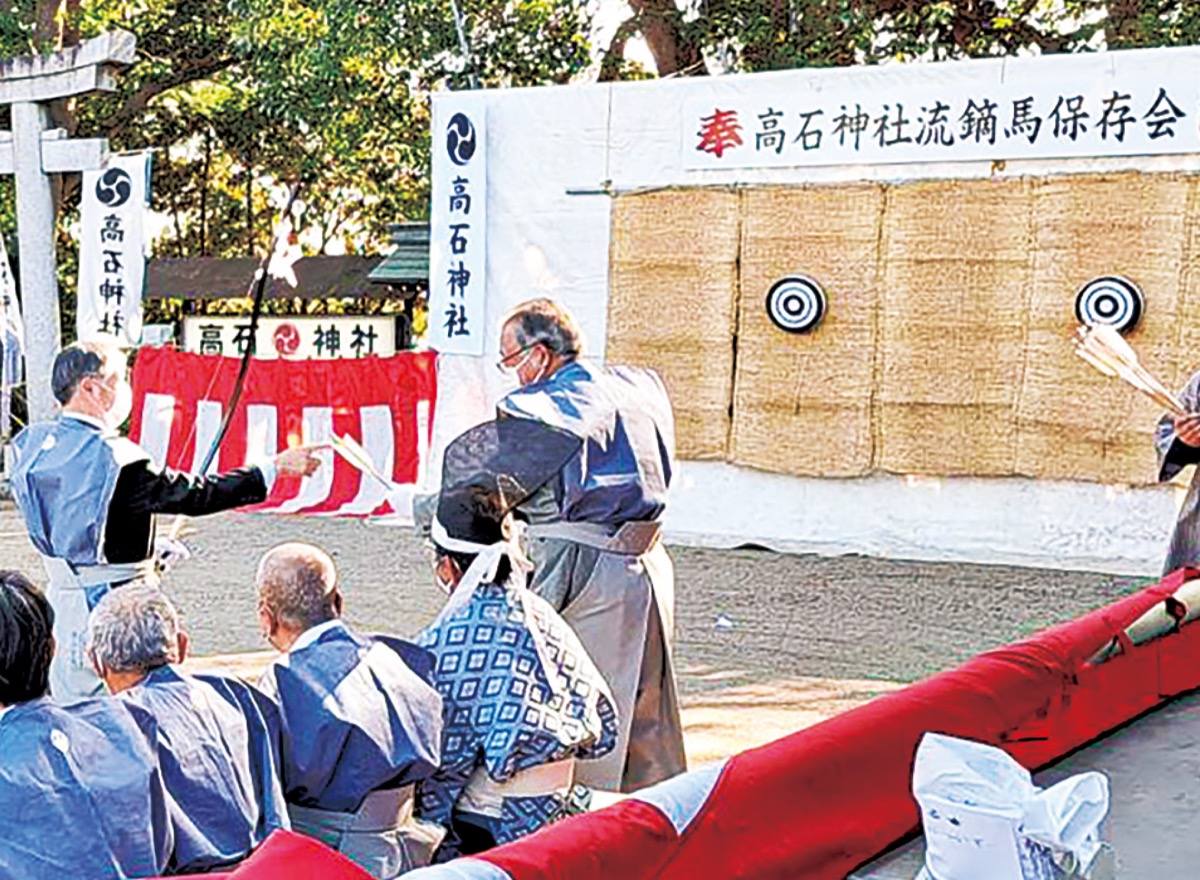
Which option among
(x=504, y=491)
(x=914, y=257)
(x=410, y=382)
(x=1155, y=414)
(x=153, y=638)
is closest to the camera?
(x=153, y=638)

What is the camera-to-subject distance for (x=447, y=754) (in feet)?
8.61

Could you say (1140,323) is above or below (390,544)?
above

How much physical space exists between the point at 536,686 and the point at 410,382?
684 centimetres

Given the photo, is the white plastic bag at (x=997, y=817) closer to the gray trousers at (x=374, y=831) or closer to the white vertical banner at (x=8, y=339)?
the gray trousers at (x=374, y=831)

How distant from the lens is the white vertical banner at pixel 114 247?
341 inches

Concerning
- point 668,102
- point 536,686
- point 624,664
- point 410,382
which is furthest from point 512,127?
point 536,686

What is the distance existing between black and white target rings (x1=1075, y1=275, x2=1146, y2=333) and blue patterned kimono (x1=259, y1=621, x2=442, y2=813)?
511 centimetres

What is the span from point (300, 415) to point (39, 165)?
2.10 metres

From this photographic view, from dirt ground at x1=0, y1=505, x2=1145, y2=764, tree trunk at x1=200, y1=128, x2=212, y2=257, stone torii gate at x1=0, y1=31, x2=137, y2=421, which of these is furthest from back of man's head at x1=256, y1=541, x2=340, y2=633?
tree trunk at x1=200, y1=128, x2=212, y2=257

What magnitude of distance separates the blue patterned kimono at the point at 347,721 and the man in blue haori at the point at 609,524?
87 centimetres

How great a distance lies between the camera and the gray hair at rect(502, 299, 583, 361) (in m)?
3.30

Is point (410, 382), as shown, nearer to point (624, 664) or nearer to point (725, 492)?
point (725, 492)

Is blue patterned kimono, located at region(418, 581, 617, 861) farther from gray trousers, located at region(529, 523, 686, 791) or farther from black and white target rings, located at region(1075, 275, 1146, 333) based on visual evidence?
black and white target rings, located at region(1075, 275, 1146, 333)

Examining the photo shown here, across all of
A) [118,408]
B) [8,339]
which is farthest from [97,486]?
[8,339]
